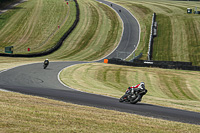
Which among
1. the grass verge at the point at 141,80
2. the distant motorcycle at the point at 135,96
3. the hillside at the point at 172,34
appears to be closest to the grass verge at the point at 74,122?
the distant motorcycle at the point at 135,96

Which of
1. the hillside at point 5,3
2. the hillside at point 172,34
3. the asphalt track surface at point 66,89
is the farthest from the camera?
the hillside at point 5,3

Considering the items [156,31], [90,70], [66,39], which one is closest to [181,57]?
[156,31]

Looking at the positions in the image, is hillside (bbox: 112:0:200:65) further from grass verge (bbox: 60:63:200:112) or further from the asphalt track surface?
grass verge (bbox: 60:63:200:112)

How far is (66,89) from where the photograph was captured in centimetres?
2220

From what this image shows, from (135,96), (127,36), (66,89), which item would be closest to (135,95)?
(135,96)

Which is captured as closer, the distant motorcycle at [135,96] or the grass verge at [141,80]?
the distant motorcycle at [135,96]

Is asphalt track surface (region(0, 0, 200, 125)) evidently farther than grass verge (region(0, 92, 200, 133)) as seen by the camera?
Yes

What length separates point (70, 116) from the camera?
10688 mm

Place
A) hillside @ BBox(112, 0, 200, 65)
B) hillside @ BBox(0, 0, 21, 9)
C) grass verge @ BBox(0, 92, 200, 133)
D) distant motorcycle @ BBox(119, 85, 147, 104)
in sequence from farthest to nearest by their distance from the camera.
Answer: hillside @ BBox(0, 0, 21, 9)
hillside @ BBox(112, 0, 200, 65)
distant motorcycle @ BBox(119, 85, 147, 104)
grass verge @ BBox(0, 92, 200, 133)

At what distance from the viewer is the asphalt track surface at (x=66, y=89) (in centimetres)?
Result: 1374

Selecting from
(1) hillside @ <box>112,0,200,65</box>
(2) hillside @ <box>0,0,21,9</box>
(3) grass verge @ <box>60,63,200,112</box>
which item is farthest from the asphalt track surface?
(2) hillside @ <box>0,0,21,9</box>

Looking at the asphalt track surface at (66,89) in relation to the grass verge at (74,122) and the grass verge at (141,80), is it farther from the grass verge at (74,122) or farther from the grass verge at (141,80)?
the grass verge at (141,80)

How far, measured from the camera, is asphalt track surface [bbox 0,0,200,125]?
13.7m

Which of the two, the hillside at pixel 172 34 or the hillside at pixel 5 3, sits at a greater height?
the hillside at pixel 5 3
